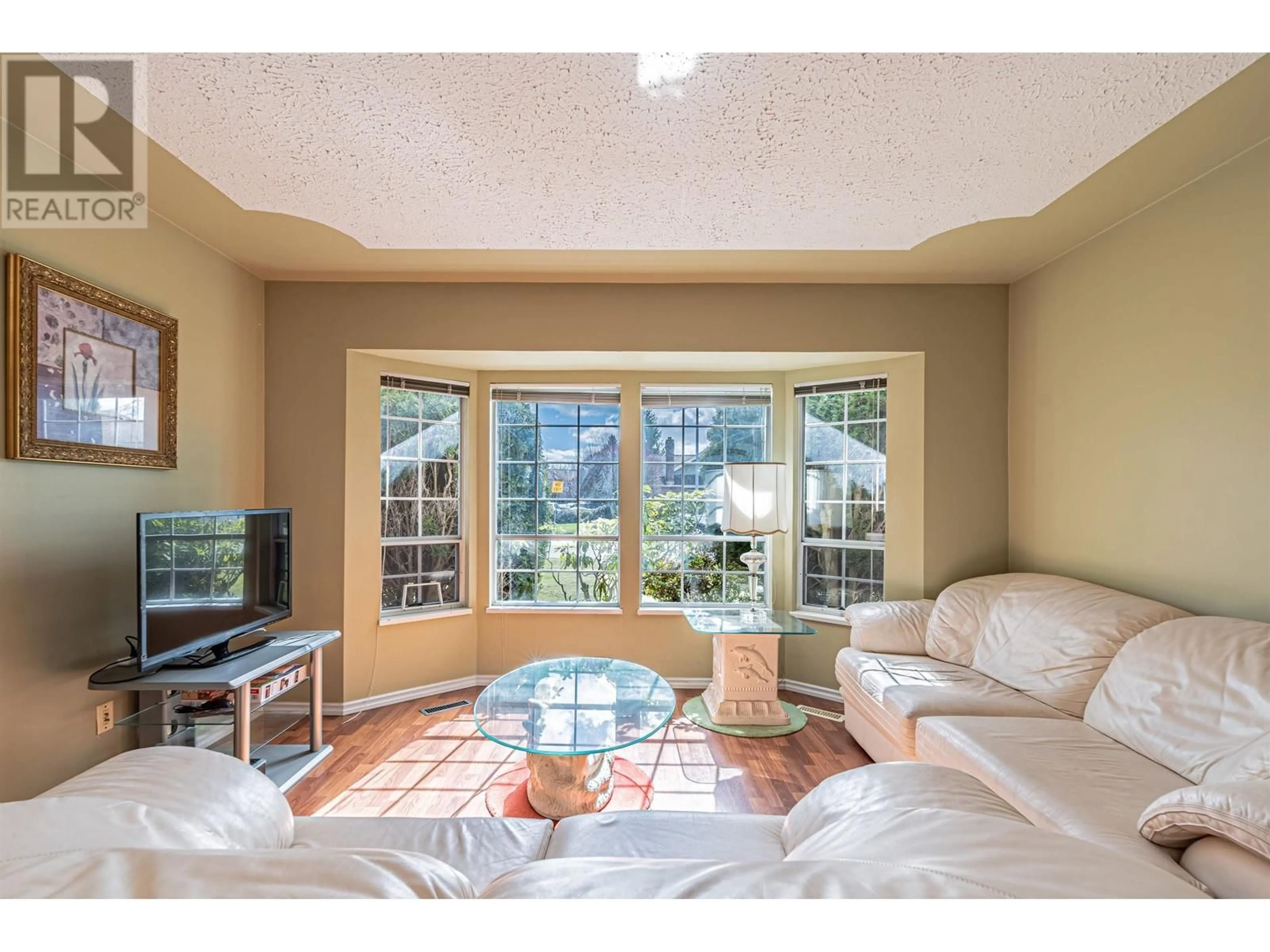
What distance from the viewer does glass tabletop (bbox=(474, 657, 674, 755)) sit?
6.55 feet

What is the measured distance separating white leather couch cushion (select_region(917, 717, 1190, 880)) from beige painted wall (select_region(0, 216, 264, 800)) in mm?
3289

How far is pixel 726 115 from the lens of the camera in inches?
68.1

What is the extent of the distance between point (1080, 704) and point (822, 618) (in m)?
1.59

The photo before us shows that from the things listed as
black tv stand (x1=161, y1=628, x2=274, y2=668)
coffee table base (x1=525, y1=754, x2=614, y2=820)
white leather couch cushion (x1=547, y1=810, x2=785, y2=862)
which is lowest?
coffee table base (x1=525, y1=754, x2=614, y2=820)

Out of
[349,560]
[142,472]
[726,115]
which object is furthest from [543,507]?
[726,115]

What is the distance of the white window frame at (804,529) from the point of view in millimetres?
3688

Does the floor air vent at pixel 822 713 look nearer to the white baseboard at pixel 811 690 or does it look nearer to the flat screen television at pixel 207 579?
the white baseboard at pixel 811 690

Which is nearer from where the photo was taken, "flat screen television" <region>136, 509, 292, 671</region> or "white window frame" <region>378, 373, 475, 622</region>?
"flat screen television" <region>136, 509, 292, 671</region>

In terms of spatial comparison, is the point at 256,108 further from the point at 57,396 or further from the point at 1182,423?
the point at 1182,423

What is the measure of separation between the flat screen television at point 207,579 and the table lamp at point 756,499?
2.53 meters

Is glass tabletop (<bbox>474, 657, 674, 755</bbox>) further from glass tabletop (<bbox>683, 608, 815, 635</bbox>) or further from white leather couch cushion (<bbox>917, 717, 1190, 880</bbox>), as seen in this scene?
white leather couch cushion (<bbox>917, 717, 1190, 880</bbox>)

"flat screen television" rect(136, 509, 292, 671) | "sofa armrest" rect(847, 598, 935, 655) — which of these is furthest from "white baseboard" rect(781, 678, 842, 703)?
"flat screen television" rect(136, 509, 292, 671)

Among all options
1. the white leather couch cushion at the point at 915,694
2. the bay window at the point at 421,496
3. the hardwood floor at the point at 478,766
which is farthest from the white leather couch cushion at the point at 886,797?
the bay window at the point at 421,496

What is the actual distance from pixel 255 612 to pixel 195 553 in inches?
18.2
